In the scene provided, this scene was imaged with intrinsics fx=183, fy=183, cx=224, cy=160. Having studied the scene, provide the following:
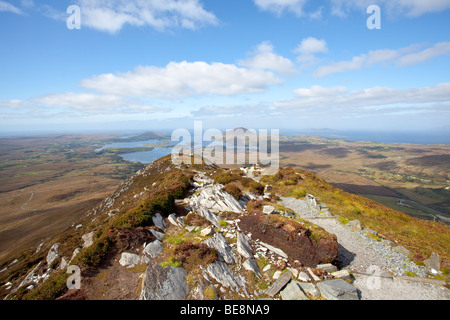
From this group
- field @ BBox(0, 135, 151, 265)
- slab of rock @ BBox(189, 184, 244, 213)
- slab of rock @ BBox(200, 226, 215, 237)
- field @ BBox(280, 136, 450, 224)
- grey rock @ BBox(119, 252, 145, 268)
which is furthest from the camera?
field @ BBox(280, 136, 450, 224)

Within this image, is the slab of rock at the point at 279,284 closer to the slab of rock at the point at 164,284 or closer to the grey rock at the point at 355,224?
the slab of rock at the point at 164,284

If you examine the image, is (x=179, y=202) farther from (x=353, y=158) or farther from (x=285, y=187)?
(x=353, y=158)

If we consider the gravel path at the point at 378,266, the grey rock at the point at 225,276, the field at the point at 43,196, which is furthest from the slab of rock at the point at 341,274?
the field at the point at 43,196

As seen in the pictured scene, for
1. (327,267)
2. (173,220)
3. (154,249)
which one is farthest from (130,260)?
(327,267)

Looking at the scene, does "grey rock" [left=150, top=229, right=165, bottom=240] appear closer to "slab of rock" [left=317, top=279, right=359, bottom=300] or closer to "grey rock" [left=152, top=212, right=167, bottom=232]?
"grey rock" [left=152, top=212, right=167, bottom=232]

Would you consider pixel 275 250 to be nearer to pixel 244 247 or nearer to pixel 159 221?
pixel 244 247

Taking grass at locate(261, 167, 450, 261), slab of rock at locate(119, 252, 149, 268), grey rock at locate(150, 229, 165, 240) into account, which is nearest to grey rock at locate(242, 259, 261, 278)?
slab of rock at locate(119, 252, 149, 268)
